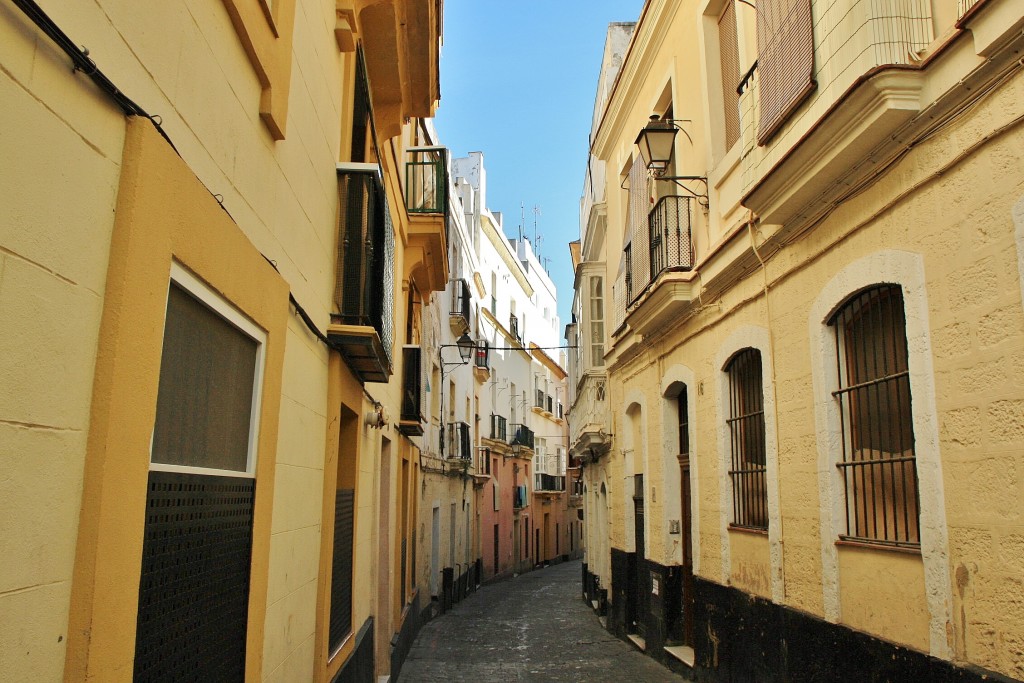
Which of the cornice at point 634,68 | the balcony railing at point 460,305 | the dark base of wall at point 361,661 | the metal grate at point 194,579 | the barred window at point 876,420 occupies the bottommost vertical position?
the dark base of wall at point 361,661

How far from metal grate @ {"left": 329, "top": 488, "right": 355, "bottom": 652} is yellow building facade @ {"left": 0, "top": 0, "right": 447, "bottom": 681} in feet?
0.63

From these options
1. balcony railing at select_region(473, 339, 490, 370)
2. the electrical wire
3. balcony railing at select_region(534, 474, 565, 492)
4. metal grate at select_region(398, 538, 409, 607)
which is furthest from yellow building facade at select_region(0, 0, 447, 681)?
balcony railing at select_region(534, 474, 565, 492)

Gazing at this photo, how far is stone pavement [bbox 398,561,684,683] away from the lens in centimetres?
1012

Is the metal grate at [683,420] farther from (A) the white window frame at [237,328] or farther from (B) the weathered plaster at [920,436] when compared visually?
(A) the white window frame at [237,328]

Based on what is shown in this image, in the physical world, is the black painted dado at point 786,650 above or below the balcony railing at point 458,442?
below

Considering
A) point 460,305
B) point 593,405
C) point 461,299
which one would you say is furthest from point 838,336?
point 460,305

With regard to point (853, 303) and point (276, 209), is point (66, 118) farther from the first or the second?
point (853, 303)

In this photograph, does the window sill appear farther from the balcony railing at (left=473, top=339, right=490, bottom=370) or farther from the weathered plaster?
the balcony railing at (left=473, top=339, right=490, bottom=370)

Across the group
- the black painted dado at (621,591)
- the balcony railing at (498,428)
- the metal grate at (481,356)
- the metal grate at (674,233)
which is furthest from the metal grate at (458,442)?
the metal grate at (674,233)

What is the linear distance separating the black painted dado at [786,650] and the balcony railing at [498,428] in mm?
21420

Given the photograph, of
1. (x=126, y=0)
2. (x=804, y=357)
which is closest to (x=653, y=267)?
(x=804, y=357)

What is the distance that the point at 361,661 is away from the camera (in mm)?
7594

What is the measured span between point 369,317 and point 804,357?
130 inches

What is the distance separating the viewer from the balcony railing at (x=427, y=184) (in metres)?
11.4
